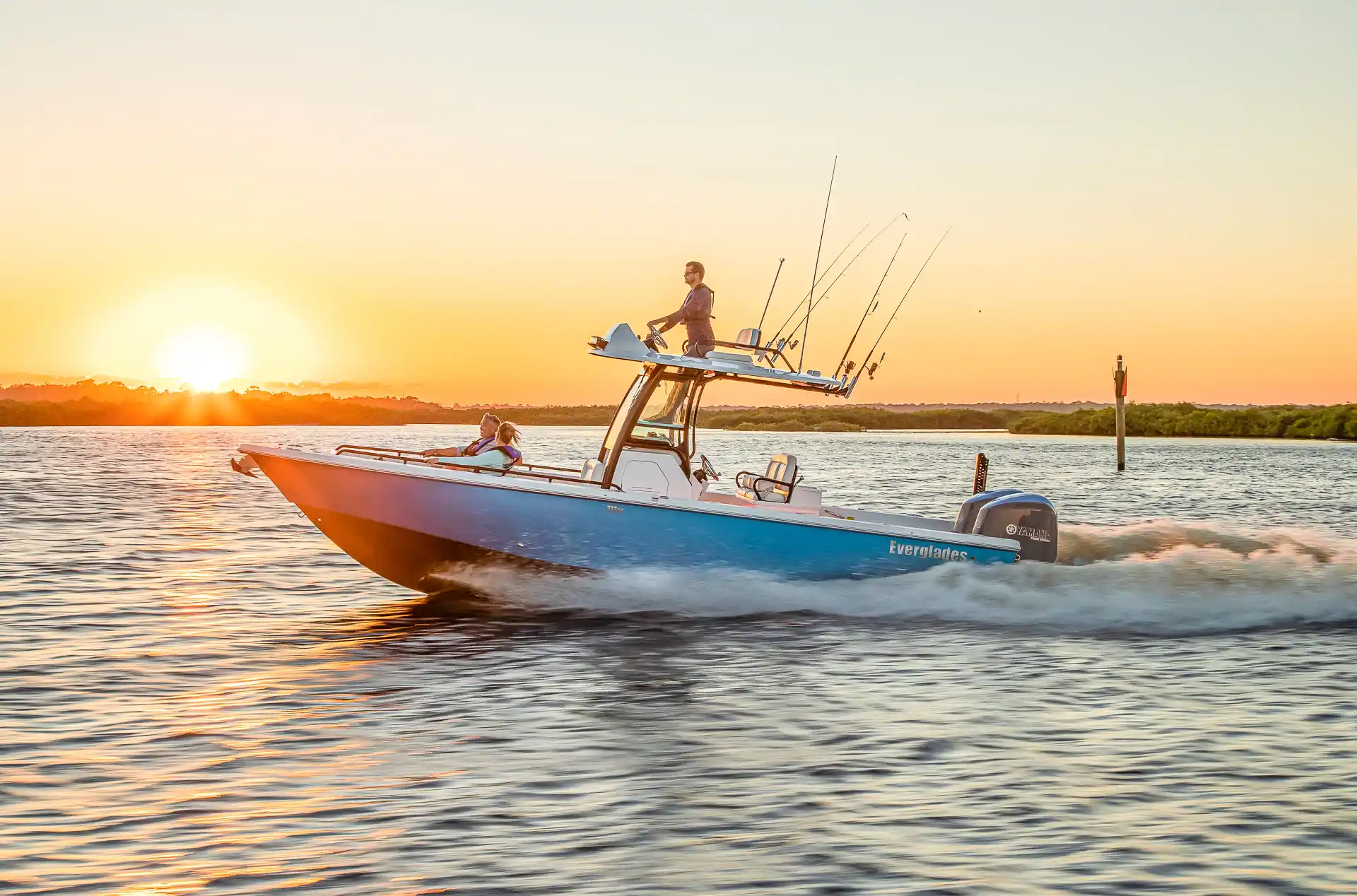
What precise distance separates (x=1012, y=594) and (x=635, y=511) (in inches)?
150

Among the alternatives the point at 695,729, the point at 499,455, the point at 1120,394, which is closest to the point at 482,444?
the point at 499,455

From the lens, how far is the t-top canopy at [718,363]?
1138cm

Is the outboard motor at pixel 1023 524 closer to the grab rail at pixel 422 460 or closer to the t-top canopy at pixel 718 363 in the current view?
the t-top canopy at pixel 718 363

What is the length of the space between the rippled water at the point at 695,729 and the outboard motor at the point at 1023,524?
280 millimetres

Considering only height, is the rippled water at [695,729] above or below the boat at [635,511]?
below

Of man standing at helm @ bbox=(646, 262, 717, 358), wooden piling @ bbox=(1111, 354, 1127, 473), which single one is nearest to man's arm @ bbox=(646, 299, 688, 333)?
man standing at helm @ bbox=(646, 262, 717, 358)

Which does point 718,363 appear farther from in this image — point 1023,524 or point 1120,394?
point 1120,394

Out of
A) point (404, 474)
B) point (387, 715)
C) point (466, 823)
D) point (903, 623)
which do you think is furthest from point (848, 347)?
point (466, 823)

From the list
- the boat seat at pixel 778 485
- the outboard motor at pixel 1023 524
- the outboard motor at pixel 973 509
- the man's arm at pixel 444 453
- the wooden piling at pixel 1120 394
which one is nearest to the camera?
the man's arm at pixel 444 453

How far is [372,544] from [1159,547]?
978 centimetres

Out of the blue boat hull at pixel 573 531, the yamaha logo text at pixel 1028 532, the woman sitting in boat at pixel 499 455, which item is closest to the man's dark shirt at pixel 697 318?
the blue boat hull at pixel 573 531

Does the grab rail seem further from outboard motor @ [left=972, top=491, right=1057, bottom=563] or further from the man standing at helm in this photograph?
outboard motor @ [left=972, top=491, right=1057, bottom=563]

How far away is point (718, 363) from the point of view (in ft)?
38.2

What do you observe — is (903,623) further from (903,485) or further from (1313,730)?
(903,485)
